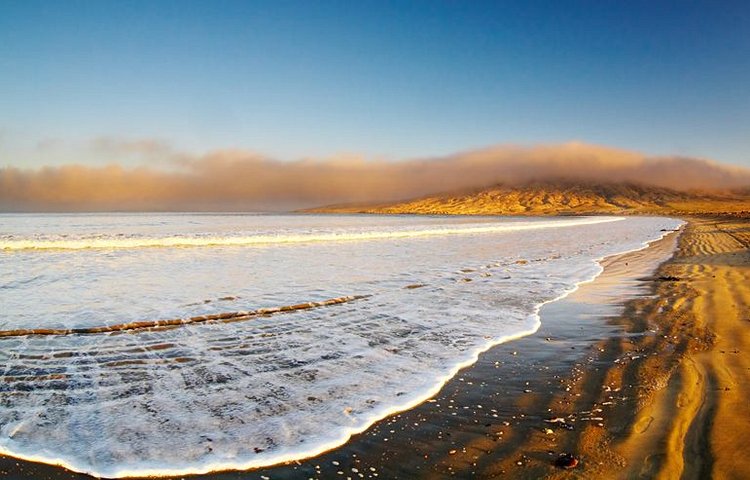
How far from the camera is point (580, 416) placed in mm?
4141

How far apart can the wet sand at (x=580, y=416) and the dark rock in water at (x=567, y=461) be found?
0.04m

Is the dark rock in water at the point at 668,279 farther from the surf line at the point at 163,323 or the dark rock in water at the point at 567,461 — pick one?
the dark rock in water at the point at 567,461

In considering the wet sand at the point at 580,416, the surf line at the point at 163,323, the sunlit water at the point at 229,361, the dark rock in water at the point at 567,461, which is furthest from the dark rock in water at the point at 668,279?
the dark rock in water at the point at 567,461

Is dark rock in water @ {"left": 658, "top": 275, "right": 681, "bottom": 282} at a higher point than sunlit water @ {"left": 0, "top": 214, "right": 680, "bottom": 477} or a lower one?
lower

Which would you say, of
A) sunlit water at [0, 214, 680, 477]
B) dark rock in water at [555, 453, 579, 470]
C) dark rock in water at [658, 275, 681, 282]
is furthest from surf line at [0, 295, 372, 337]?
dark rock in water at [658, 275, 681, 282]

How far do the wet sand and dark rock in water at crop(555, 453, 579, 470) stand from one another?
0.12 ft

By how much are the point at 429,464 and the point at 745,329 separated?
6679 mm

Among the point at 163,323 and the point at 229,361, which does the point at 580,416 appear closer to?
the point at 229,361

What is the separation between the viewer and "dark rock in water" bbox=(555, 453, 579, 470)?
3287mm

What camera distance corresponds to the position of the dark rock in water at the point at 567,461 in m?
3.29

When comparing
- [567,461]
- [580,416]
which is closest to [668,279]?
[580,416]

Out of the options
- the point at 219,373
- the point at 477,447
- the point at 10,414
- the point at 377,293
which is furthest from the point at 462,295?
the point at 10,414

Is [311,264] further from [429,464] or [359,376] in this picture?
[429,464]

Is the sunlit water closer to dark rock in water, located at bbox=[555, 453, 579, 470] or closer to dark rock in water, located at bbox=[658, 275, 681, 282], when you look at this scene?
dark rock in water, located at bbox=[555, 453, 579, 470]
